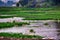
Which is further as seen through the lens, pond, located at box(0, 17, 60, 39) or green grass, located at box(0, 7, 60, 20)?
green grass, located at box(0, 7, 60, 20)

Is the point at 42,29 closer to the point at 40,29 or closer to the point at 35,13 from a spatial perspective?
the point at 40,29

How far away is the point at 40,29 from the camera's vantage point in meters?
3.81

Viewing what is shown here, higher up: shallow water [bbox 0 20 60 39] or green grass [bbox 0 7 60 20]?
green grass [bbox 0 7 60 20]

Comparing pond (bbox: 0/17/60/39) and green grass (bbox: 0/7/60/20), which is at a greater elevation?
green grass (bbox: 0/7/60/20)

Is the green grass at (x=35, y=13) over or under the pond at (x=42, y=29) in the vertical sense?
over

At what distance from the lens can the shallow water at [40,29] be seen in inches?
147

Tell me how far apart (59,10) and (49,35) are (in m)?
0.55

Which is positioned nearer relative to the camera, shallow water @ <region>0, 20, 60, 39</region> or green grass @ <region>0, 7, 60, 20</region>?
shallow water @ <region>0, 20, 60, 39</region>

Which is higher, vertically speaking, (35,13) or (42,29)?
(35,13)

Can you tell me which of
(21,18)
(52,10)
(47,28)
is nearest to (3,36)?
(21,18)

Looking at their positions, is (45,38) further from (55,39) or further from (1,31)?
(1,31)

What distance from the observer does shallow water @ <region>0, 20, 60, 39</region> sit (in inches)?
147

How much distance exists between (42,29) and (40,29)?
0.12ft

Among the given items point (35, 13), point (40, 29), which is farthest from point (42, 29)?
point (35, 13)
